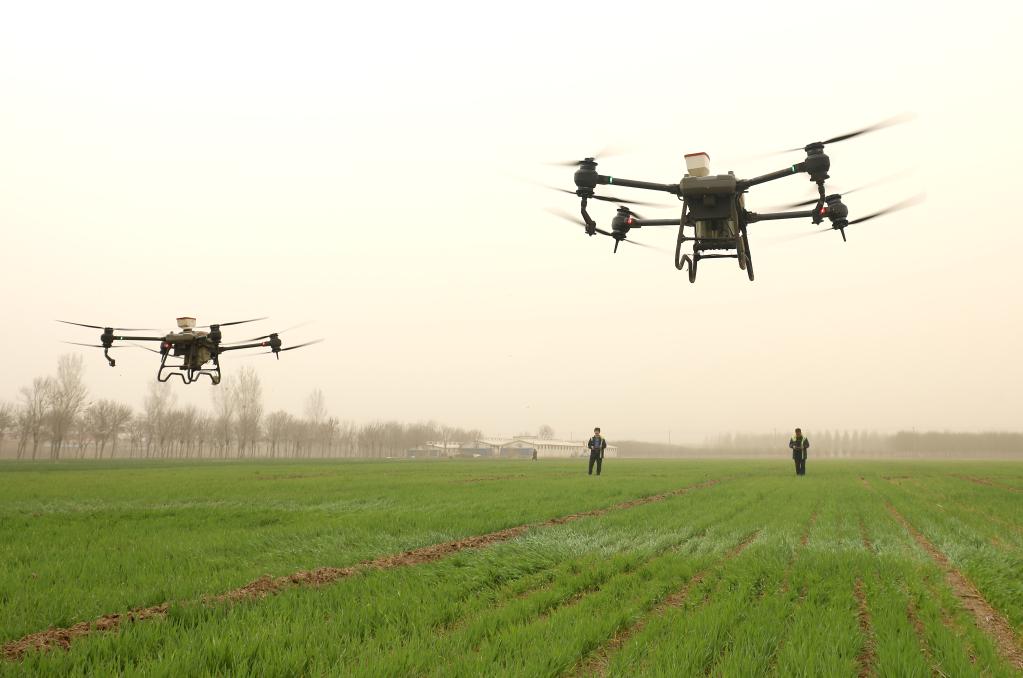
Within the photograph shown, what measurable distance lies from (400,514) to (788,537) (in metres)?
9.78

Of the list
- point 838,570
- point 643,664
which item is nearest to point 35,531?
point 643,664

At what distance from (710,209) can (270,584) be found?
8862 mm

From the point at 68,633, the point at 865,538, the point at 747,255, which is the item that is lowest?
the point at 68,633

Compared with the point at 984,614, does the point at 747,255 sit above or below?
above

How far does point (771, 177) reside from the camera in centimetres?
995

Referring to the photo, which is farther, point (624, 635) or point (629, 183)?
point (629, 183)

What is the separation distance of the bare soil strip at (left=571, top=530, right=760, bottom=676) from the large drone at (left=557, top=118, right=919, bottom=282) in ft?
16.0

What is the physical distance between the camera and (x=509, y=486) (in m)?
28.9

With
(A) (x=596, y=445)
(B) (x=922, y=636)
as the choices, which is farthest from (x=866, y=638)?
(A) (x=596, y=445)

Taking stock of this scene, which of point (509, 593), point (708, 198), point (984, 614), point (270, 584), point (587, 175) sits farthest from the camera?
point (708, 198)

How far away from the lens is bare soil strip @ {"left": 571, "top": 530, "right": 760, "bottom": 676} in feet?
20.5

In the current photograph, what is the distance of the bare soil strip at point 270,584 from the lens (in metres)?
6.82

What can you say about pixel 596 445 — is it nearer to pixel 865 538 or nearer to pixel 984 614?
pixel 865 538

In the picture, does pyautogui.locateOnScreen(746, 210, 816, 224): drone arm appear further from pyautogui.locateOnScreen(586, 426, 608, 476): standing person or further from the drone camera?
pyautogui.locateOnScreen(586, 426, 608, 476): standing person
